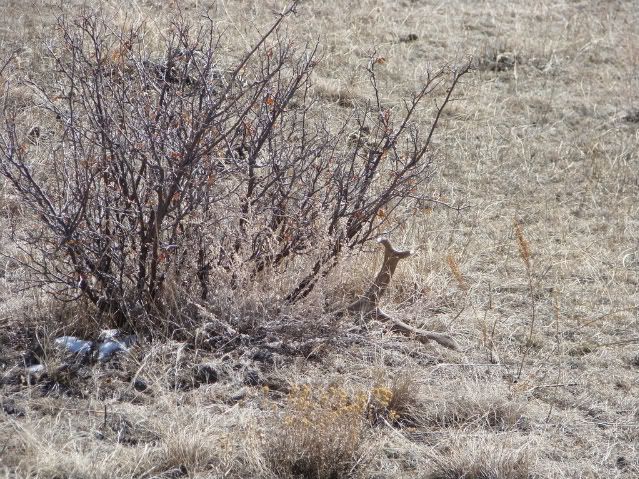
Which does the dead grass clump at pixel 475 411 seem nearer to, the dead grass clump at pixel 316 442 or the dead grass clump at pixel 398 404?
the dead grass clump at pixel 398 404

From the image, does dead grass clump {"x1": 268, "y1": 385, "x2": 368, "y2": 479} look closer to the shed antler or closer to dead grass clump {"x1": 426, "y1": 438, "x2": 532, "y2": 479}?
dead grass clump {"x1": 426, "y1": 438, "x2": 532, "y2": 479}

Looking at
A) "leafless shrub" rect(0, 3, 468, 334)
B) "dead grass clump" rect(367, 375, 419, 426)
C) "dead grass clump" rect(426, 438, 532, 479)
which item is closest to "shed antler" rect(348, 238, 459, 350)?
"leafless shrub" rect(0, 3, 468, 334)

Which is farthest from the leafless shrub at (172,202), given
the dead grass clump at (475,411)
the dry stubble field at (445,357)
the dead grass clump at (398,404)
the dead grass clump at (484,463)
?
the dead grass clump at (484,463)

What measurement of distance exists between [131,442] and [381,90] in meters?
5.41

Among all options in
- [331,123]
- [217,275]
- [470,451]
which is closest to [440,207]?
[331,123]

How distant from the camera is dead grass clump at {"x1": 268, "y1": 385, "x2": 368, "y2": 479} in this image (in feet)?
12.8

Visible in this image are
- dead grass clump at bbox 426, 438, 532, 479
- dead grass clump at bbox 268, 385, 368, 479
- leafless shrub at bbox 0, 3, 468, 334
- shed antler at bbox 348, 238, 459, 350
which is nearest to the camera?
dead grass clump at bbox 268, 385, 368, 479

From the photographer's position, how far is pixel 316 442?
3916mm

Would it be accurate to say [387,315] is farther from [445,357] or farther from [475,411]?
[475,411]

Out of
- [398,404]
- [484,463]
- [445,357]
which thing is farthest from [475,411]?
[445,357]

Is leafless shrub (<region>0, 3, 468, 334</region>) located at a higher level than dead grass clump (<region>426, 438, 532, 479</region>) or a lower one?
higher

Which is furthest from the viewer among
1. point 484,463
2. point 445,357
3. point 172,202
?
point 445,357

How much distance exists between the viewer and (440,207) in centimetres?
718

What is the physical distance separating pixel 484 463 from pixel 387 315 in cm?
134
